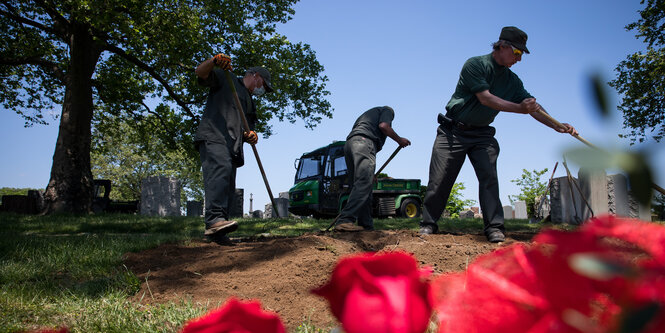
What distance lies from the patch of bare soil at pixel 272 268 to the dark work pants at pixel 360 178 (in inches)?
33.8

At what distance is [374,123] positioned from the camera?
5.54 m

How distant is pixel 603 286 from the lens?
29cm

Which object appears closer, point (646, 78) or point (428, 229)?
point (428, 229)

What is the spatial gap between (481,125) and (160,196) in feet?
45.9

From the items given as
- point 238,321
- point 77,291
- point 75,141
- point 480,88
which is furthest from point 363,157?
point 75,141

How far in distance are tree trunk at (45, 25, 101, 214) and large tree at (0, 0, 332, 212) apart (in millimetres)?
26

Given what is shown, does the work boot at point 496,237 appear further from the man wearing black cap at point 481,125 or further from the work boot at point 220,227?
the work boot at point 220,227

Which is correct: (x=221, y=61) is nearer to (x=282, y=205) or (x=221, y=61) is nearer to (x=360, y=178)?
(x=360, y=178)

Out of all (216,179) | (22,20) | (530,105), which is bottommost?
(216,179)

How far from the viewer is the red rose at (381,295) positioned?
13.3 inches

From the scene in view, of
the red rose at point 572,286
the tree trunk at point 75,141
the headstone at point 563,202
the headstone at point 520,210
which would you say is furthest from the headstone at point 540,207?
the tree trunk at point 75,141

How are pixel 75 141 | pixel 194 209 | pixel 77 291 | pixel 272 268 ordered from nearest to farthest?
pixel 77 291, pixel 272 268, pixel 75 141, pixel 194 209

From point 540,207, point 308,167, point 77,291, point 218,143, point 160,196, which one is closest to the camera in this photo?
point 77,291

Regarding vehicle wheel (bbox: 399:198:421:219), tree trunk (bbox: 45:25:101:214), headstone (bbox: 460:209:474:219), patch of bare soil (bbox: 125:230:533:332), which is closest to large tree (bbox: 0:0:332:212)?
tree trunk (bbox: 45:25:101:214)
